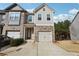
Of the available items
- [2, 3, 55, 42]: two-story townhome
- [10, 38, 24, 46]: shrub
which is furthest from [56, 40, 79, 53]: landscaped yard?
[10, 38, 24, 46]: shrub

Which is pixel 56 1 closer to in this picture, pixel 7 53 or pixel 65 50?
pixel 65 50

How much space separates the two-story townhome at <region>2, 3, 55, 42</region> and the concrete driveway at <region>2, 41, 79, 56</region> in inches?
13.4

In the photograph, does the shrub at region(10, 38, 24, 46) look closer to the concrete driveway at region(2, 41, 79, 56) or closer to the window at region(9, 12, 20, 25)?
the concrete driveway at region(2, 41, 79, 56)

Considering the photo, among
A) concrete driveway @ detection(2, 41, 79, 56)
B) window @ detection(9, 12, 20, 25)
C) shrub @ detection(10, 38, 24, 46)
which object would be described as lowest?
concrete driveway @ detection(2, 41, 79, 56)

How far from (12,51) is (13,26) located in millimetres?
1258

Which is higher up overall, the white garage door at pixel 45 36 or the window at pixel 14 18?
the window at pixel 14 18

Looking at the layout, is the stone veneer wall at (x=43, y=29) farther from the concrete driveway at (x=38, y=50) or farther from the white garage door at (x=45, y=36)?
the concrete driveway at (x=38, y=50)

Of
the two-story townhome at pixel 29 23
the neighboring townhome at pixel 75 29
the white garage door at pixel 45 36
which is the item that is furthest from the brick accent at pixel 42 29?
the neighboring townhome at pixel 75 29

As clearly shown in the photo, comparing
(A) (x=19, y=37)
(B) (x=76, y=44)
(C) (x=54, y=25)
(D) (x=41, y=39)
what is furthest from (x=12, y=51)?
(B) (x=76, y=44)

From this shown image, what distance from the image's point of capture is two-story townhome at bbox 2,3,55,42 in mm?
8004

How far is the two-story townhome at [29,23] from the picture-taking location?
315 inches

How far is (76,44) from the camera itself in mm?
7777

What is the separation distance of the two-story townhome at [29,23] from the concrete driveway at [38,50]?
34 cm

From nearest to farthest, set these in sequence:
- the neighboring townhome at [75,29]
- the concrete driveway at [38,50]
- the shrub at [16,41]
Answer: the concrete driveway at [38,50] < the shrub at [16,41] < the neighboring townhome at [75,29]
